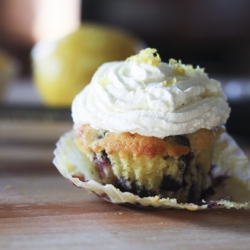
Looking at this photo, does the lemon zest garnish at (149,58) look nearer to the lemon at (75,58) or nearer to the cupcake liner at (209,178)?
the cupcake liner at (209,178)

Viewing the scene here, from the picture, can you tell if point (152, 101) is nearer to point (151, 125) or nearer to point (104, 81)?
point (151, 125)

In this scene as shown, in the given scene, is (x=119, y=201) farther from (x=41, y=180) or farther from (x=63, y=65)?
(x=63, y=65)

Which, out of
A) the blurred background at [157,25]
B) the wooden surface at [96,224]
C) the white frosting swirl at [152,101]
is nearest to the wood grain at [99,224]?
the wooden surface at [96,224]

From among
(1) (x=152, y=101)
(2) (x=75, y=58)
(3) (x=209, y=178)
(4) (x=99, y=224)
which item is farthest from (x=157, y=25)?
(4) (x=99, y=224)

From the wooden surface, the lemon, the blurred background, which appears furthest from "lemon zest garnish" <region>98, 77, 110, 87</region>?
the blurred background

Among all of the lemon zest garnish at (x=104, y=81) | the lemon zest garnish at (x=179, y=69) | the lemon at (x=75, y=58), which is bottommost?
the lemon zest garnish at (x=104, y=81)

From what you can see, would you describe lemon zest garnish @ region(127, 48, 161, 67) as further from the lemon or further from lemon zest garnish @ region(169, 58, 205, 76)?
the lemon
